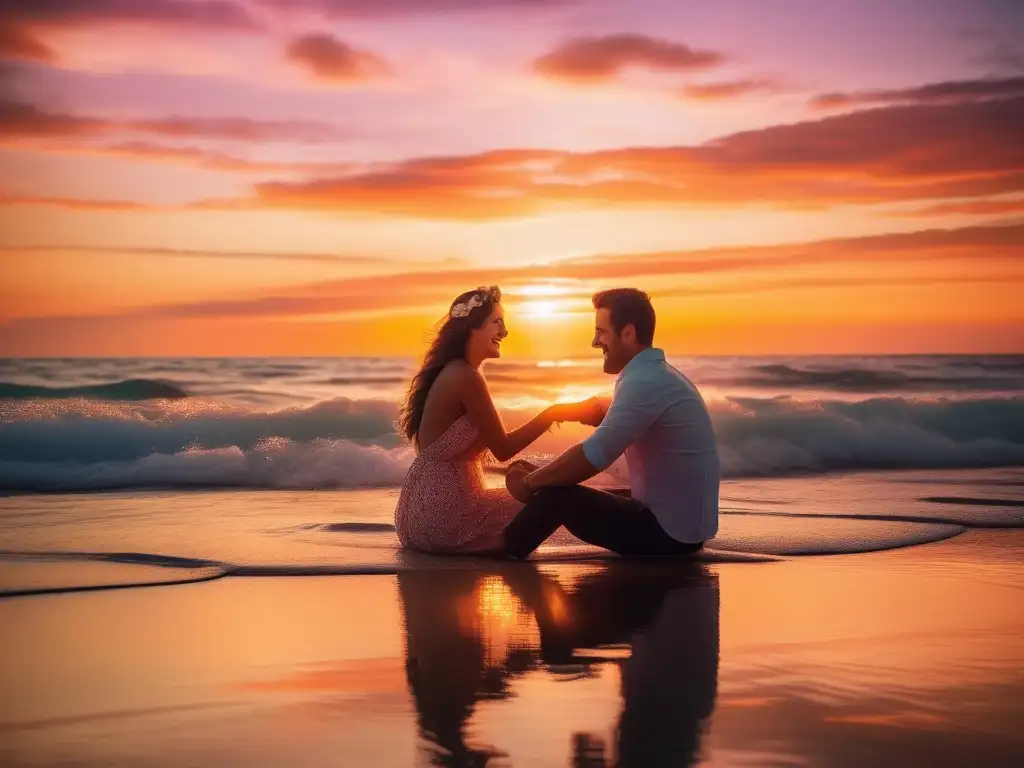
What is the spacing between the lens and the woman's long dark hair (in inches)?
274

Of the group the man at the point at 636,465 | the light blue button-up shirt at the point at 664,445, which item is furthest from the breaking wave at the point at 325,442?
the light blue button-up shirt at the point at 664,445

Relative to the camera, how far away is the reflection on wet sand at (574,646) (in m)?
3.41

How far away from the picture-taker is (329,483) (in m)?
12.2

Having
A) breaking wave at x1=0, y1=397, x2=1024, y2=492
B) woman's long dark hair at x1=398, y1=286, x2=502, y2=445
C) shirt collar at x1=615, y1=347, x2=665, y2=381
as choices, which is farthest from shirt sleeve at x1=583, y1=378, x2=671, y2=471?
breaking wave at x1=0, y1=397, x2=1024, y2=492

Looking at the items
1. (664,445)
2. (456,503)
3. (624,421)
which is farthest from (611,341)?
(456,503)

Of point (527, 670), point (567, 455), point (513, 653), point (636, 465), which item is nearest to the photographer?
point (527, 670)

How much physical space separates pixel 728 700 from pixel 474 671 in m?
0.93

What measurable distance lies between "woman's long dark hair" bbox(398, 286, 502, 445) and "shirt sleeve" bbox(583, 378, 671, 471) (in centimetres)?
118

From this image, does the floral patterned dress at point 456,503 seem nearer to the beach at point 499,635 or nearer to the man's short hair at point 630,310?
the beach at point 499,635

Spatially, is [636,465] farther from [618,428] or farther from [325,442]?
[325,442]

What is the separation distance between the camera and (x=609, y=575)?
6.33 m

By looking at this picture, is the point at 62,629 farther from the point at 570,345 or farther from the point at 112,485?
the point at 570,345

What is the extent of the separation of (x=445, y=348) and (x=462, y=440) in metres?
0.56

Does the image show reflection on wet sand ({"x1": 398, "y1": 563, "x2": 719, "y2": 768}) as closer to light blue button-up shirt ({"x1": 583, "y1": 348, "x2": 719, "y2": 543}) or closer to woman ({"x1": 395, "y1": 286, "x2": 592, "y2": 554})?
light blue button-up shirt ({"x1": 583, "y1": 348, "x2": 719, "y2": 543})
